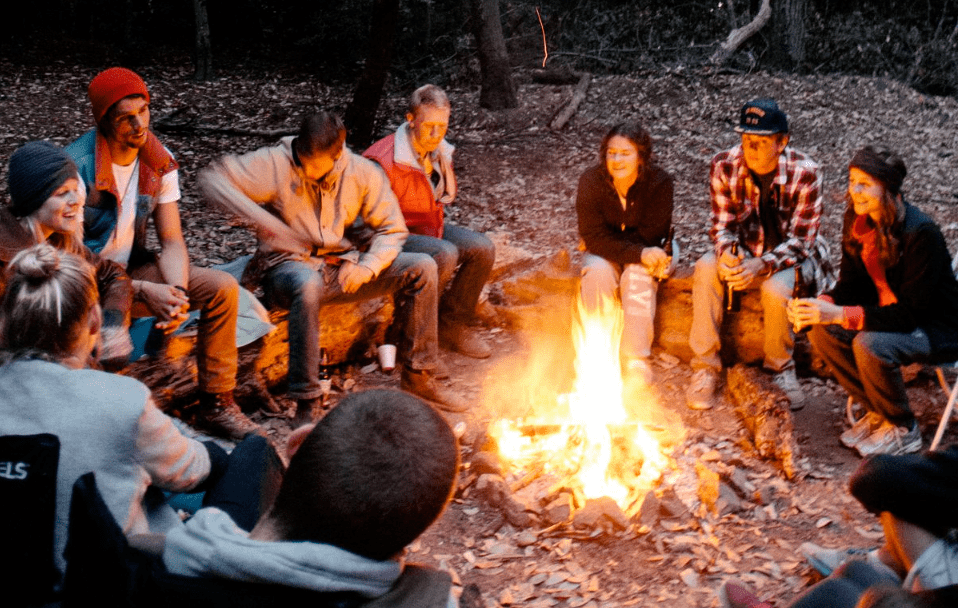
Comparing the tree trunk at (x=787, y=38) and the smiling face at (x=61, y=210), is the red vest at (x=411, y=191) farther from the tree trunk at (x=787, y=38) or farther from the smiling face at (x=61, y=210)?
the tree trunk at (x=787, y=38)

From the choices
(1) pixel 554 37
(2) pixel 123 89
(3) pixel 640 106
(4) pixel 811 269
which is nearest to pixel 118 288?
(2) pixel 123 89

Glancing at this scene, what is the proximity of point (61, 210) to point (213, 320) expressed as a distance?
3.24 ft

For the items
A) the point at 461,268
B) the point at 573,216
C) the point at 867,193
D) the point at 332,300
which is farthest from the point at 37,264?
the point at 573,216

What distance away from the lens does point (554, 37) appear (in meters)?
13.0

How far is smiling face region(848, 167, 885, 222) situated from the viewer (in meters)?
4.34

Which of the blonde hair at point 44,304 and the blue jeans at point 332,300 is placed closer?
the blonde hair at point 44,304

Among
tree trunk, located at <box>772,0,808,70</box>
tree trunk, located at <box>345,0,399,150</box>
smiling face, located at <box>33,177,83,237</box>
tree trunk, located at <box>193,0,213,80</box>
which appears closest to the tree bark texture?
tree trunk, located at <box>772,0,808,70</box>

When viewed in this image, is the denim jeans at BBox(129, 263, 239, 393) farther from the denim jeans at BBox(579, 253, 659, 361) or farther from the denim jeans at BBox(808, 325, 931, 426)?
the denim jeans at BBox(808, 325, 931, 426)

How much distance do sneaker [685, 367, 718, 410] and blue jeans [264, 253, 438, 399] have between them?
1.57 metres

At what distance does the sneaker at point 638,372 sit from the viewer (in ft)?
16.9

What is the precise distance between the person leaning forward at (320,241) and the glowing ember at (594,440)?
61 cm

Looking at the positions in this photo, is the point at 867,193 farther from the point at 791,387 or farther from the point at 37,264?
the point at 37,264

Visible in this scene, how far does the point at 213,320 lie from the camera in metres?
4.47

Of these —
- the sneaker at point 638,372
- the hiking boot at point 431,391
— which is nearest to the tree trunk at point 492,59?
the sneaker at point 638,372
